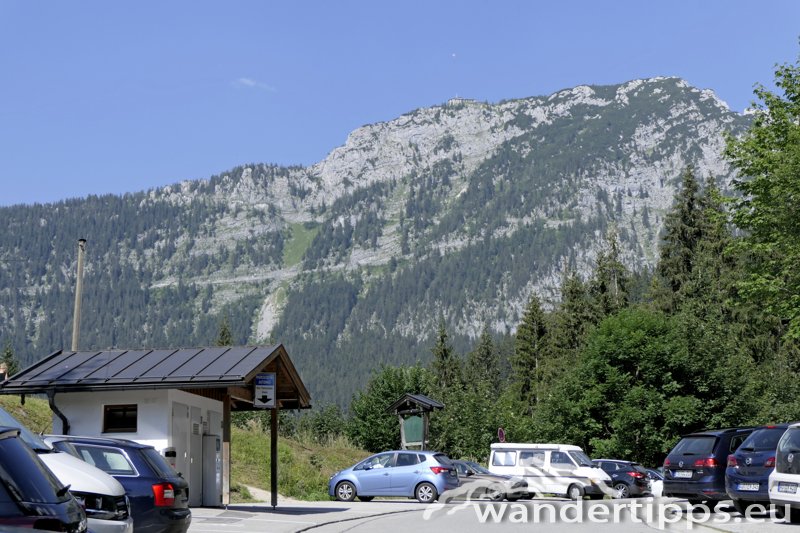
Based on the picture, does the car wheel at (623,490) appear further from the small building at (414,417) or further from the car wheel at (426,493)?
the car wheel at (426,493)

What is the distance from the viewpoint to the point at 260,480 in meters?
33.9

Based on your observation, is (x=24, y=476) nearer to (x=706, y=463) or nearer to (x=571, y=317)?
(x=706, y=463)

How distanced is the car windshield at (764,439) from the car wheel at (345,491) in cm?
1365

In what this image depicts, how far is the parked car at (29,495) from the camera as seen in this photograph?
19.3 feet

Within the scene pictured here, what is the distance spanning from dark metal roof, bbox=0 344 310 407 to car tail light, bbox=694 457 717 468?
9515mm

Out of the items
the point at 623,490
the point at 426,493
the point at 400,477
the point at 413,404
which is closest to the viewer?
the point at 426,493

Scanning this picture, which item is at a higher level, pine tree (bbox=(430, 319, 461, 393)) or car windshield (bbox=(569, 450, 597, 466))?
pine tree (bbox=(430, 319, 461, 393))

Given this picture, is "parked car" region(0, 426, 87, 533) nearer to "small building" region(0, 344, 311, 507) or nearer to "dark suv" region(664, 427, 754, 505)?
"small building" region(0, 344, 311, 507)

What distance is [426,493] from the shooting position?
28.3 metres

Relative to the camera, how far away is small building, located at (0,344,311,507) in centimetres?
2067

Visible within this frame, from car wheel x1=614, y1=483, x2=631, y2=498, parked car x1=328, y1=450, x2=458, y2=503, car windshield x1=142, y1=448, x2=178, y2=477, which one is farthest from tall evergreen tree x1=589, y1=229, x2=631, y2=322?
car windshield x1=142, y1=448, x2=178, y2=477

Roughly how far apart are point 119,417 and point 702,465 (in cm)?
1239

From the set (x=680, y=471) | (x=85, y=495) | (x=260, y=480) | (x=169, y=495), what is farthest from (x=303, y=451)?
Answer: (x=85, y=495)

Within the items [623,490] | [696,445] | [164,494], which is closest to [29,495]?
[164,494]
